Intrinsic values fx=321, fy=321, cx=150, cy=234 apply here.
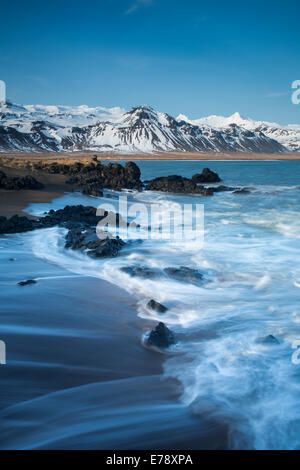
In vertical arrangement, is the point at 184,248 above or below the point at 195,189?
below

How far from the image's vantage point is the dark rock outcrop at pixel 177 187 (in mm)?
24406

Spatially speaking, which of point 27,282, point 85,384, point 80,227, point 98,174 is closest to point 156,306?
point 85,384

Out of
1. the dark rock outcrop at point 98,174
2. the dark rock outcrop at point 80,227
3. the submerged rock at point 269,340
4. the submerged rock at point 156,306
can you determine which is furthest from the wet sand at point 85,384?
the dark rock outcrop at point 98,174

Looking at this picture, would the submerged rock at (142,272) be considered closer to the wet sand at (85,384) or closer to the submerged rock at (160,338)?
the wet sand at (85,384)

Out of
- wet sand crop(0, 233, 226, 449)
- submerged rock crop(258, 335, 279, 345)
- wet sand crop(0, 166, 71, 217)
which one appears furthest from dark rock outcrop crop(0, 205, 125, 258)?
submerged rock crop(258, 335, 279, 345)

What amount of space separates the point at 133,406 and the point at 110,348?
3.14ft

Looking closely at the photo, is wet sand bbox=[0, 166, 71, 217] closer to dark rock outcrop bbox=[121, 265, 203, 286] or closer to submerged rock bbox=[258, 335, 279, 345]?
dark rock outcrop bbox=[121, 265, 203, 286]

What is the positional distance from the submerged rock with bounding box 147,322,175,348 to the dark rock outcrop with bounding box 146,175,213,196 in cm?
2048

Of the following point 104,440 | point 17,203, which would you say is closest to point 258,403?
point 104,440

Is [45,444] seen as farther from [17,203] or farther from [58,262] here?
[17,203]

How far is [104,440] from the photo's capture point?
8.05 feet

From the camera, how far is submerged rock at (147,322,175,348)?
12.4 feet

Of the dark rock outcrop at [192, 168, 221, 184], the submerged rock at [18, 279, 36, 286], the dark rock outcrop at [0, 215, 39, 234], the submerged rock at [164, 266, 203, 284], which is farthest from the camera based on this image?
the dark rock outcrop at [192, 168, 221, 184]

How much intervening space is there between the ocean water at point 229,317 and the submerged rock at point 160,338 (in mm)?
108
